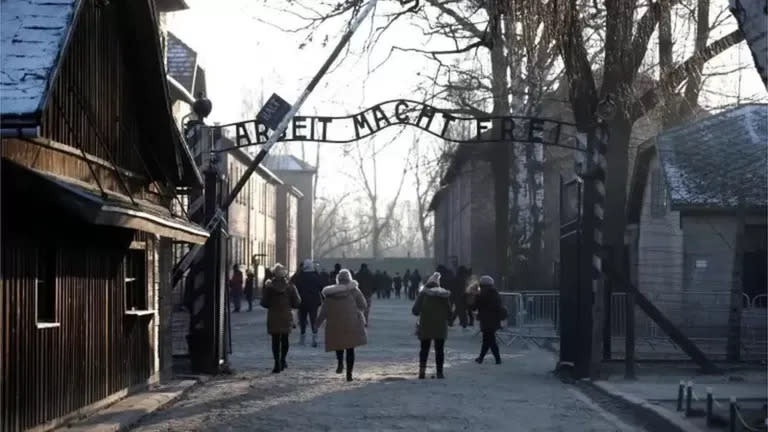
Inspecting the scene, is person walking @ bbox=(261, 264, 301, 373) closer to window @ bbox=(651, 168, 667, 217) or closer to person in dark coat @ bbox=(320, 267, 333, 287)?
person in dark coat @ bbox=(320, 267, 333, 287)

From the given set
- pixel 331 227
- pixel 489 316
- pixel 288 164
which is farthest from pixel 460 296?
pixel 331 227

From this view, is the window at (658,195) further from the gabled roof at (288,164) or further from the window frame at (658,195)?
the gabled roof at (288,164)

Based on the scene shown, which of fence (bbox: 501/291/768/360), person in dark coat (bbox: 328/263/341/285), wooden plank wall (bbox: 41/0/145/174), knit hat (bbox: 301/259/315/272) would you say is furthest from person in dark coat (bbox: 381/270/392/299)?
wooden plank wall (bbox: 41/0/145/174)

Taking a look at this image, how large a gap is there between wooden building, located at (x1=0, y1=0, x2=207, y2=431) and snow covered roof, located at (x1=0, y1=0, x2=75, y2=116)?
0.01m

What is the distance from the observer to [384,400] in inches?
652

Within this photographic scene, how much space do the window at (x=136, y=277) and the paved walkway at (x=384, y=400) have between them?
4.79ft

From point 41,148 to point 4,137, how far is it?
1974 millimetres

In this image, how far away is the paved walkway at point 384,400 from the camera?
14172 millimetres

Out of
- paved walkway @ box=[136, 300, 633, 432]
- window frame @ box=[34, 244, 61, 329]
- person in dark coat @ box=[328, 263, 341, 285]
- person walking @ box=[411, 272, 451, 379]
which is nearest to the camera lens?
window frame @ box=[34, 244, 61, 329]

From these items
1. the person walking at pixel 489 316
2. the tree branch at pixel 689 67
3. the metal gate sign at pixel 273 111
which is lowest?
the person walking at pixel 489 316

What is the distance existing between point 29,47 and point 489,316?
13.5 m

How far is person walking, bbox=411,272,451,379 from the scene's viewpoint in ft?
66.3

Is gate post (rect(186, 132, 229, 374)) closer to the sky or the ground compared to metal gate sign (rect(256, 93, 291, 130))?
closer to the ground

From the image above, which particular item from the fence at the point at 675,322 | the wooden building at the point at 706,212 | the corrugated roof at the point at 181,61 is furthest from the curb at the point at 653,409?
the corrugated roof at the point at 181,61
